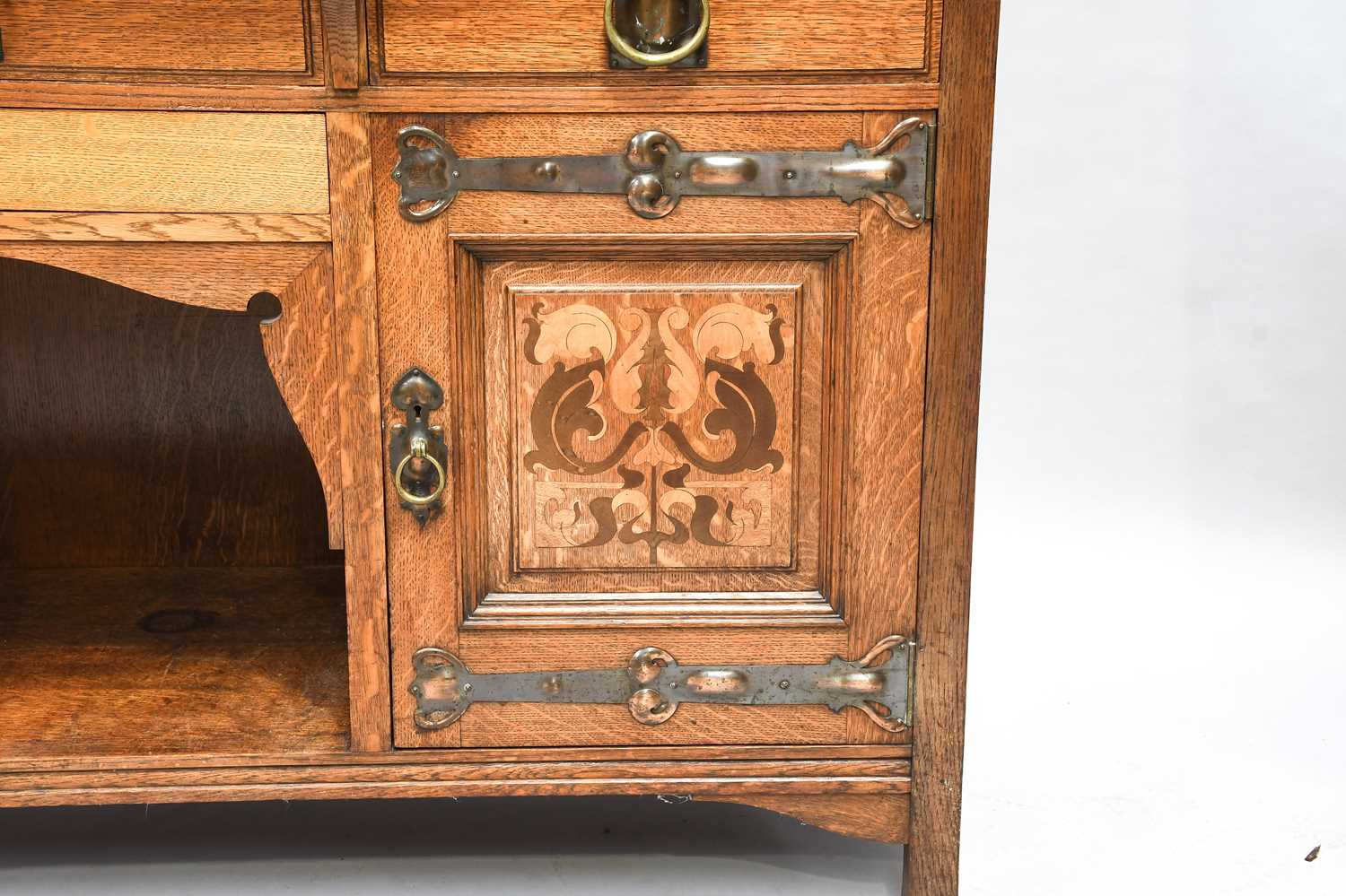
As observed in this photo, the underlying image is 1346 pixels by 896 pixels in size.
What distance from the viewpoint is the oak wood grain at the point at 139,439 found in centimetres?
206

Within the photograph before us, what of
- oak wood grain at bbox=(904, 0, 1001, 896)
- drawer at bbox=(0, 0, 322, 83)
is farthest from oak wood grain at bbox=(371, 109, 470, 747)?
oak wood grain at bbox=(904, 0, 1001, 896)

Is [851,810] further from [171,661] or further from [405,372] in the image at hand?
[171,661]

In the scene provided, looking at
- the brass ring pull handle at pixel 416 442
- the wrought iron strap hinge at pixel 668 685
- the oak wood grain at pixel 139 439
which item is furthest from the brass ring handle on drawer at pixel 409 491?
the oak wood grain at pixel 139 439

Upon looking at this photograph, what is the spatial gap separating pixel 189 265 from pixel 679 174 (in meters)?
0.48

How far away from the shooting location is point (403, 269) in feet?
4.47

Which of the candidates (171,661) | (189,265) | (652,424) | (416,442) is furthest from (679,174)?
(171,661)

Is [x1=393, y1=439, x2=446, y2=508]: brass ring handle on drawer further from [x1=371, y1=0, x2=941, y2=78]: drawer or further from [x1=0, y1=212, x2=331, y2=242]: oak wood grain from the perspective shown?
[x1=371, y1=0, x2=941, y2=78]: drawer

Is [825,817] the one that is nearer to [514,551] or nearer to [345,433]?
[514,551]

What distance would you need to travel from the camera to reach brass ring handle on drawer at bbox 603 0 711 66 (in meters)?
1.31

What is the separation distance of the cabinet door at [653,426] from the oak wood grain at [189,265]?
0.10 meters

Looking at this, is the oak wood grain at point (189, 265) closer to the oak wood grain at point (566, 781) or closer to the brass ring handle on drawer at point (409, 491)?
the brass ring handle on drawer at point (409, 491)

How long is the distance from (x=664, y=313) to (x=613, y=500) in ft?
0.65

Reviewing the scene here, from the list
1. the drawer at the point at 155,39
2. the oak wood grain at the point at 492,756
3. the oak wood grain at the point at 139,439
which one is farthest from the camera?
the oak wood grain at the point at 139,439

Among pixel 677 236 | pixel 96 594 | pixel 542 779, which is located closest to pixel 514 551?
pixel 542 779
